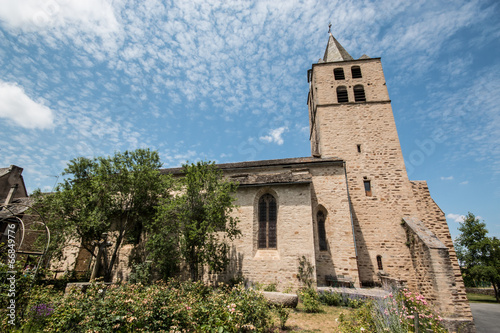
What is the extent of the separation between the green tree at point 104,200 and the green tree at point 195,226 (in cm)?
205

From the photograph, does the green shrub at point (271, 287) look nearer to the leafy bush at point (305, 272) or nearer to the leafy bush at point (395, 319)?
the leafy bush at point (305, 272)

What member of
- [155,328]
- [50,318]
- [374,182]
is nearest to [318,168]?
[374,182]

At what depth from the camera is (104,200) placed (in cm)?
1348

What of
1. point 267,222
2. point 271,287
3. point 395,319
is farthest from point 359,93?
point 395,319

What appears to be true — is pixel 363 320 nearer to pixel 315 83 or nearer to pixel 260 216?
pixel 260 216

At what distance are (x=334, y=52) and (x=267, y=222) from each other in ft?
59.7

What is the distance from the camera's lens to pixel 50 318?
4.66 metres

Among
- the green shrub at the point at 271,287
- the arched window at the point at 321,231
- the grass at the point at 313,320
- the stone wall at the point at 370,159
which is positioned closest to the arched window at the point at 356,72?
the stone wall at the point at 370,159

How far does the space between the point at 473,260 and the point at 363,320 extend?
3473cm

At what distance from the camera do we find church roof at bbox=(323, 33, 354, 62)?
68.3 ft

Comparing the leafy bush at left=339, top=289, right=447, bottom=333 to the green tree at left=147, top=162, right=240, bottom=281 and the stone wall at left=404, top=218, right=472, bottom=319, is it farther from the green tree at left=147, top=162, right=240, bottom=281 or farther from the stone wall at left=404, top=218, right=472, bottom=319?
the green tree at left=147, top=162, right=240, bottom=281

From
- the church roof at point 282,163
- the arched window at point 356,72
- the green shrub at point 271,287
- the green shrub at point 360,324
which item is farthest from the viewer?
the arched window at point 356,72

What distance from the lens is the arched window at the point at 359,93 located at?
18.5m

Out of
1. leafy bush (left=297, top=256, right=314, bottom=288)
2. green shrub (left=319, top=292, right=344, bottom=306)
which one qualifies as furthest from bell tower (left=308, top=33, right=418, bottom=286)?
green shrub (left=319, top=292, right=344, bottom=306)
